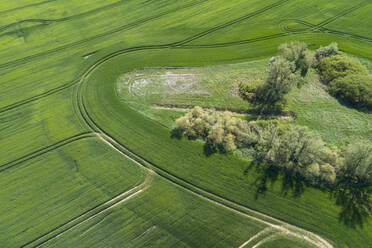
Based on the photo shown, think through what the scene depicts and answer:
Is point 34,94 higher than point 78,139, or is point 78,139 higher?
point 34,94

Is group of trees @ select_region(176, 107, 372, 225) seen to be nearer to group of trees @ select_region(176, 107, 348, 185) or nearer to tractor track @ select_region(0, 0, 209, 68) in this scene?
group of trees @ select_region(176, 107, 348, 185)

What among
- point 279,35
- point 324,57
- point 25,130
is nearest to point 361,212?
point 324,57

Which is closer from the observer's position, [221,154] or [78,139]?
[221,154]

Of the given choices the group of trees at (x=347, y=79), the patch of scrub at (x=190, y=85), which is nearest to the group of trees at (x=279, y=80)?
the patch of scrub at (x=190, y=85)

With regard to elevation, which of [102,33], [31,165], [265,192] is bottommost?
[265,192]

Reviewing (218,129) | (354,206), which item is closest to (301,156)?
(354,206)

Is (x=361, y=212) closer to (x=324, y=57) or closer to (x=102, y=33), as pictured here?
(x=324, y=57)

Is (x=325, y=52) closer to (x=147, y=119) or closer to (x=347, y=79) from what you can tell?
(x=347, y=79)

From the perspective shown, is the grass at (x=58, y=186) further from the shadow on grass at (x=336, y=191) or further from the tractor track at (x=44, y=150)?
the shadow on grass at (x=336, y=191)
